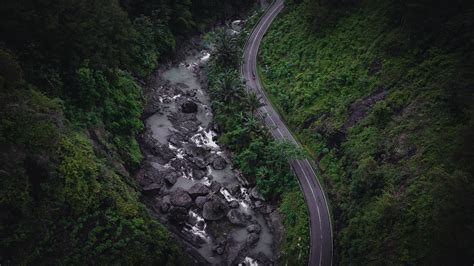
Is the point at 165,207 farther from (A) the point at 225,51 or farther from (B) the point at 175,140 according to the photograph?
(A) the point at 225,51

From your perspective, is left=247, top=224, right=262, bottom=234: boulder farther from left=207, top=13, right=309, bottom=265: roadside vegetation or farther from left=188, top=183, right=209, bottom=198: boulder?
left=188, top=183, right=209, bottom=198: boulder

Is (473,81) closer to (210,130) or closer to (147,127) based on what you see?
(210,130)

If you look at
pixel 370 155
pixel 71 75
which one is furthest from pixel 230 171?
pixel 71 75

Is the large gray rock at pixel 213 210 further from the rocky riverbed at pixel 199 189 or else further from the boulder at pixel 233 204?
the boulder at pixel 233 204

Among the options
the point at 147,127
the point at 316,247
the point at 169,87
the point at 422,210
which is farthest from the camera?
the point at 169,87

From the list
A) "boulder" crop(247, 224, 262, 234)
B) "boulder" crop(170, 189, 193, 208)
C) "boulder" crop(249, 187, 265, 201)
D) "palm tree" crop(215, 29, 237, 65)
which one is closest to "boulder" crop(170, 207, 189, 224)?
"boulder" crop(170, 189, 193, 208)
